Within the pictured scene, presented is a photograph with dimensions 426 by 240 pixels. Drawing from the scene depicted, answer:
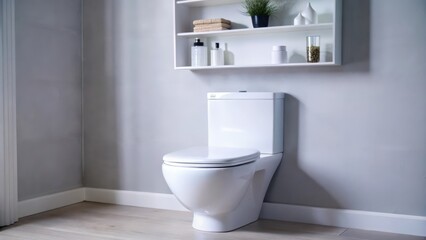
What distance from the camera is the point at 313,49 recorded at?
114 inches

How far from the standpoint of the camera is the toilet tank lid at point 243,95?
2973 millimetres

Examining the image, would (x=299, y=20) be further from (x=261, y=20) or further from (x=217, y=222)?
(x=217, y=222)

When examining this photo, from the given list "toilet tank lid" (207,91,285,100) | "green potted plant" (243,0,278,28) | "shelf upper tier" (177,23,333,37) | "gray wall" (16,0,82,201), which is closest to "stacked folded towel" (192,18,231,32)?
"shelf upper tier" (177,23,333,37)

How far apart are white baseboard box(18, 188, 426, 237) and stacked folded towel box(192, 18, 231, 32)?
3.77 feet

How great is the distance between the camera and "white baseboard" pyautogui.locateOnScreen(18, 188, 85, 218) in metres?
3.26

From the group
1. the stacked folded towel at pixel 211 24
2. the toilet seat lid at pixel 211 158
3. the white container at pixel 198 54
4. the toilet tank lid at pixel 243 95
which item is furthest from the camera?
the white container at pixel 198 54

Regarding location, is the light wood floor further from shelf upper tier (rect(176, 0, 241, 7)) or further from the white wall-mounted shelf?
shelf upper tier (rect(176, 0, 241, 7))

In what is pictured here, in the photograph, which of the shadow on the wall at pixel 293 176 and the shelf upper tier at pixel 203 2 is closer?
the shadow on the wall at pixel 293 176

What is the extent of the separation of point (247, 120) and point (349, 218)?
2.71ft

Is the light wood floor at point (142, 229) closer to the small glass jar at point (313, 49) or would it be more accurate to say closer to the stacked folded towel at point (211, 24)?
A: the small glass jar at point (313, 49)

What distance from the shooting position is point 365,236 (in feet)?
8.91

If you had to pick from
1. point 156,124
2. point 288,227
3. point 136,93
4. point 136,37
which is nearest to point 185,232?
point 288,227

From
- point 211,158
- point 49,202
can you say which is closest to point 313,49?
point 211,158

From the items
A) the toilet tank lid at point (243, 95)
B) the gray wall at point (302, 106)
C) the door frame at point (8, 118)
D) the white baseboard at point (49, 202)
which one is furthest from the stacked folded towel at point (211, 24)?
the white baseboard at point (49, 202)
